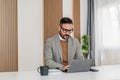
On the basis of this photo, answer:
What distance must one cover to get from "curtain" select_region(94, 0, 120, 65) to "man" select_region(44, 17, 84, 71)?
9.22ft

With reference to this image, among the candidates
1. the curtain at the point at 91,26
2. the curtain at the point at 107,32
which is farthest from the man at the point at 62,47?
the curtain at the point at 91,26

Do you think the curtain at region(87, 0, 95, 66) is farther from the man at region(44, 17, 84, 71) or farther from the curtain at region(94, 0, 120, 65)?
the man at region(44, 17, 84, 71)

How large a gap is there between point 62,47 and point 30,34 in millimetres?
1678

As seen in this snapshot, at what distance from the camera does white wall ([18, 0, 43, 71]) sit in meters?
4.21

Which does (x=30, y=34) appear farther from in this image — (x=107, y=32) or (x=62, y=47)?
(x=107, y=32)

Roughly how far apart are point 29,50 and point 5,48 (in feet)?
1.68

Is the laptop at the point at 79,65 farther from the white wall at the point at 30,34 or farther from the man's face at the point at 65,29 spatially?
the white wall at the point at 30,34

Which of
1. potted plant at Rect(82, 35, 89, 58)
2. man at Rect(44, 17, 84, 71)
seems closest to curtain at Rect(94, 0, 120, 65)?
potted plant at Rect(82, 35, 89, 58)

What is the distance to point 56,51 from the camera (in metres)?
2.68

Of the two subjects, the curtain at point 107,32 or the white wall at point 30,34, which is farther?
the curtain at point 107,32

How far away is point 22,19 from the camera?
420 centimetres

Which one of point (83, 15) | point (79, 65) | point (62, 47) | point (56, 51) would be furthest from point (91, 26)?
point (79, 65)

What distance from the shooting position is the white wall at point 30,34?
421cm

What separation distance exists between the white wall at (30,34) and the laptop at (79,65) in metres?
2.17
